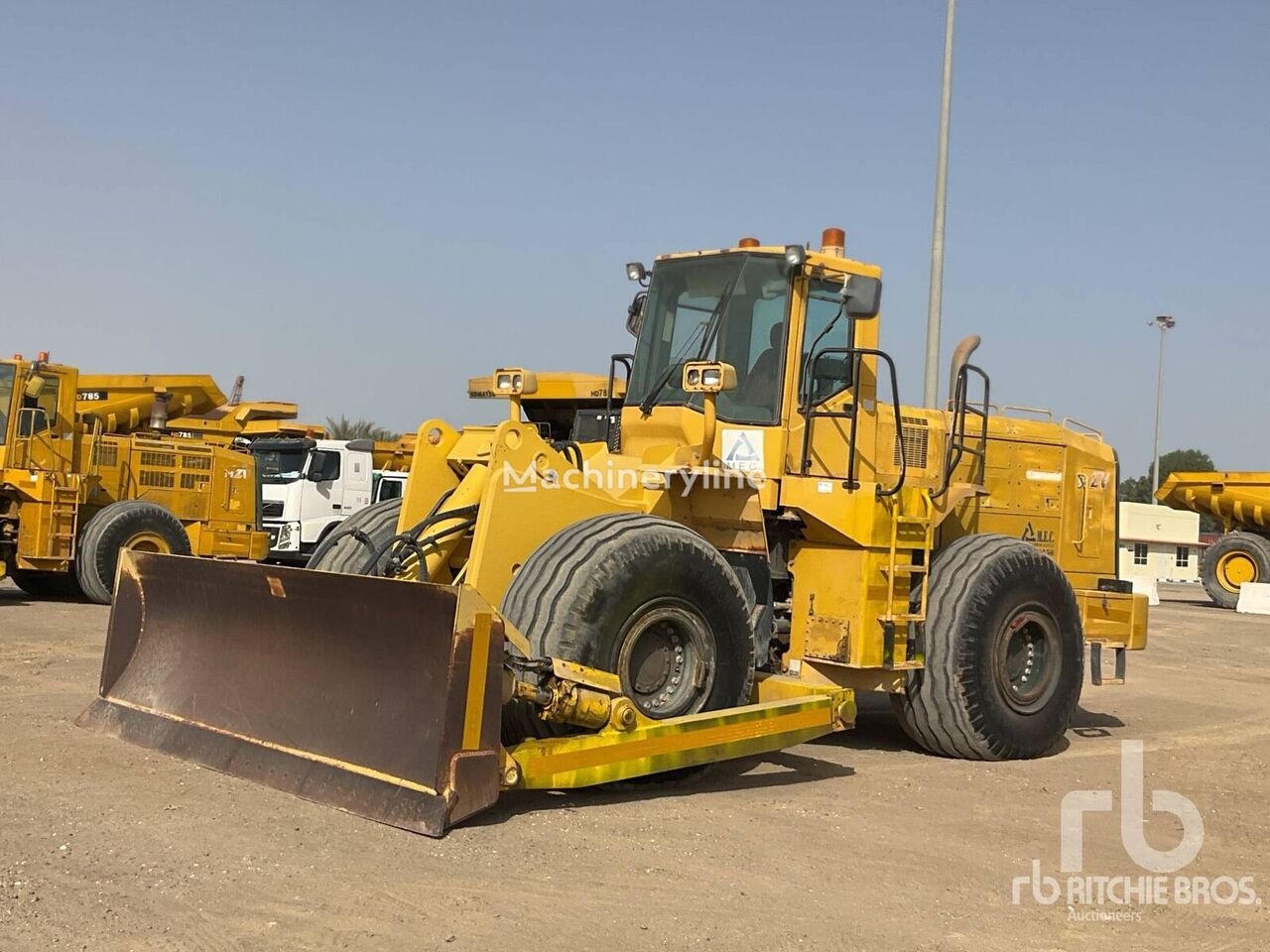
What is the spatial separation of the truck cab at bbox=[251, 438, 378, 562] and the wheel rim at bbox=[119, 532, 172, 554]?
566cm

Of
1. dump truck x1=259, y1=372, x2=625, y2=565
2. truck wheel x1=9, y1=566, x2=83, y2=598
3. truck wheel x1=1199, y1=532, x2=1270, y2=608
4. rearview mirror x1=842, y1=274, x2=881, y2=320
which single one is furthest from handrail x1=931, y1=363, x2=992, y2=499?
truck wheel x1=1199, y1=532, x2=1270, y2=608

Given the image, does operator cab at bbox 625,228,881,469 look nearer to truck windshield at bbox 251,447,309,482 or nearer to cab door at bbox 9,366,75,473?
cab door at bbox 9,366,75,473

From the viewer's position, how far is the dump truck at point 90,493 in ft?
49.6

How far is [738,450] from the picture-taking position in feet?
24.5

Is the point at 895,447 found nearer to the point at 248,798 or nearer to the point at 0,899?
the point at 248,798

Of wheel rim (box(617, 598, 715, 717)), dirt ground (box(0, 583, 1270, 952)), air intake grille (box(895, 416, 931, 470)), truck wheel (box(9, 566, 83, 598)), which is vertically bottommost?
truck wheel (box(9, 566, 83, 598))

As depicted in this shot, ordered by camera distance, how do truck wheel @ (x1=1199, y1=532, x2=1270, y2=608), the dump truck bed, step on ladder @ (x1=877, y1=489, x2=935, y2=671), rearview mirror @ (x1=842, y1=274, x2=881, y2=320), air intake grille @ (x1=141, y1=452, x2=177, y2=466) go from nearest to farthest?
rearview mirror @ (x1=842, y1=274, x2=881, y2=320), step on ladder @ (x1=877, y1=489, x2=935, y2=671), air intake grille @ (x1=141, y1=452, x2=177, y2=466), truck wheel @ (x1=1199, y1=532, x2=1270, y2=608), the dump truck bed

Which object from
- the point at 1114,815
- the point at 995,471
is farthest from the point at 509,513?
the point at 995,471

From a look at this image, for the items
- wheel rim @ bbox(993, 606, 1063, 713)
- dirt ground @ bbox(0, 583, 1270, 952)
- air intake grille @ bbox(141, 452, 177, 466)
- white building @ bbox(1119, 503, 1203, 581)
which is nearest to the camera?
dirt ground @ bbox(0, 583, 1270, 952)

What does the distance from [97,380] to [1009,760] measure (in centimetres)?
1550

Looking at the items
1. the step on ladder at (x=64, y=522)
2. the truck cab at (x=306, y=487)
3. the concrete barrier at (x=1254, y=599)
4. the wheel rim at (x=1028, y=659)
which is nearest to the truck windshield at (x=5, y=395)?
the step on ladder at (x=64, y=522)

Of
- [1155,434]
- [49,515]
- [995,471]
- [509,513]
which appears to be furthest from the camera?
[1155,434]

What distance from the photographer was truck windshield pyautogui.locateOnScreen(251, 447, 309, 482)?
2239 cm

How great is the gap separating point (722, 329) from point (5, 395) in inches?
426
